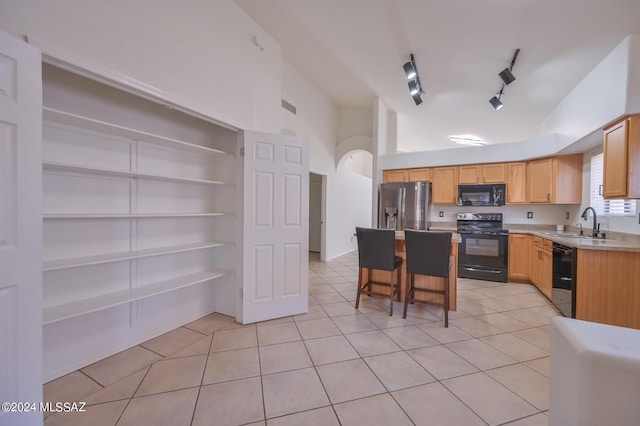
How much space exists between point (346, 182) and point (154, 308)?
528 cm

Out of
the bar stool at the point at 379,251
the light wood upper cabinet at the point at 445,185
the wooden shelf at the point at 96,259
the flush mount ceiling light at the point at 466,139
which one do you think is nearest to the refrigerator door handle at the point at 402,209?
the light wood upper cabinet at the point at 445,185

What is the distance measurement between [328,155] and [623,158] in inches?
173

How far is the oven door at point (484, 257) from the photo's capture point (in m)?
4.40

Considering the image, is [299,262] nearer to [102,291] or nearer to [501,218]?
[102,291]

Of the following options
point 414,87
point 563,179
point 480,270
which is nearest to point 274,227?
point 414,87

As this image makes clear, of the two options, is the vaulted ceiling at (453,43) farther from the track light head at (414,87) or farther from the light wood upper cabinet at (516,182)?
the light wood upper cabinet at (516,182)

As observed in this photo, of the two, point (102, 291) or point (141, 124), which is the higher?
point (141, 124)

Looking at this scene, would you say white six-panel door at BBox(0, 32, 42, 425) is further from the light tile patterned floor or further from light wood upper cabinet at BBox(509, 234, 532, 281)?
light wood upper cabinet at BBox(509, 234, 532, 281)

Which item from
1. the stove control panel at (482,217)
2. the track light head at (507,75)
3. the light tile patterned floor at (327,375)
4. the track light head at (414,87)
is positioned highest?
the track light head at (414,87)

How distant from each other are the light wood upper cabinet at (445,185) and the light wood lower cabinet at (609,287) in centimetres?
252

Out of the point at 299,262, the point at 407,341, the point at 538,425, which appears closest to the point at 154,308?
the point at 299,262

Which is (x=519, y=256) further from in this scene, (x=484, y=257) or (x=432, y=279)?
(x=432, y=279)

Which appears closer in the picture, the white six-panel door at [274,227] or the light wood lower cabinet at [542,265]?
the white six-panel door at [274,227]

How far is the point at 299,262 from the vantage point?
119 inches
